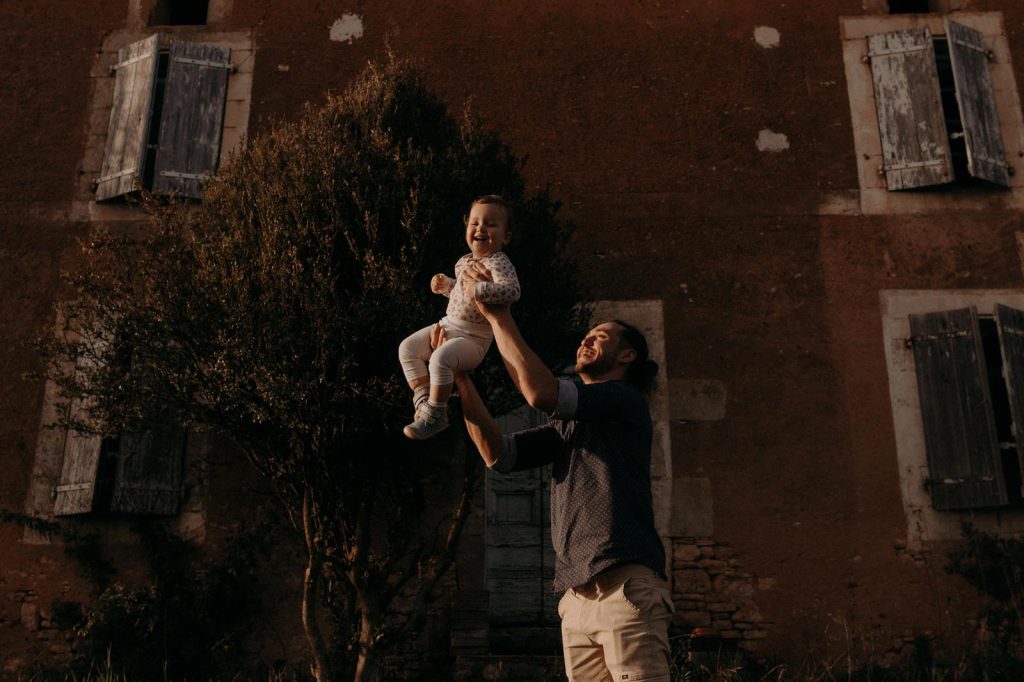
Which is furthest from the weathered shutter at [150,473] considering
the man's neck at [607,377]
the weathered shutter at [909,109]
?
the weathered shutter at [909,109]

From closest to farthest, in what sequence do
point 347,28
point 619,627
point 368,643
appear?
point 619,627, point 368,643, point 347,28

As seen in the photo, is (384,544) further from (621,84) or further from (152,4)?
(152,4)

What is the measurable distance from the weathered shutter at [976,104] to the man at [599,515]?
7161 millimetres

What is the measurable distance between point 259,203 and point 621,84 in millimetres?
4127

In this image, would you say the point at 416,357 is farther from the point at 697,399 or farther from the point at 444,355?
the point at 697,399

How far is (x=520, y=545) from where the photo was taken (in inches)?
356

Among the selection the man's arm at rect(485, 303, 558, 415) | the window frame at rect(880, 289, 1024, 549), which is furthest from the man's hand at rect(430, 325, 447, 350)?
the window frame at rect(880, 289, 1024, 549)

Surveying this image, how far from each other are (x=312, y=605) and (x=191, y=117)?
201 inches

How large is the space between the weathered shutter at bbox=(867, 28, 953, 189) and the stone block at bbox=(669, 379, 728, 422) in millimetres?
2596

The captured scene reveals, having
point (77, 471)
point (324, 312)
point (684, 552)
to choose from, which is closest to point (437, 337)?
point (324, 312)

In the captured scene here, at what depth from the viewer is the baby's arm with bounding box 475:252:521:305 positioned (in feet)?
12.8

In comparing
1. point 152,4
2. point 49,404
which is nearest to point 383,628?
point 49,404

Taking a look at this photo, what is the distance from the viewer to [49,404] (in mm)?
9289

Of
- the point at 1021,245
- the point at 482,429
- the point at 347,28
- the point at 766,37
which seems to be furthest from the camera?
the point at 347,28
